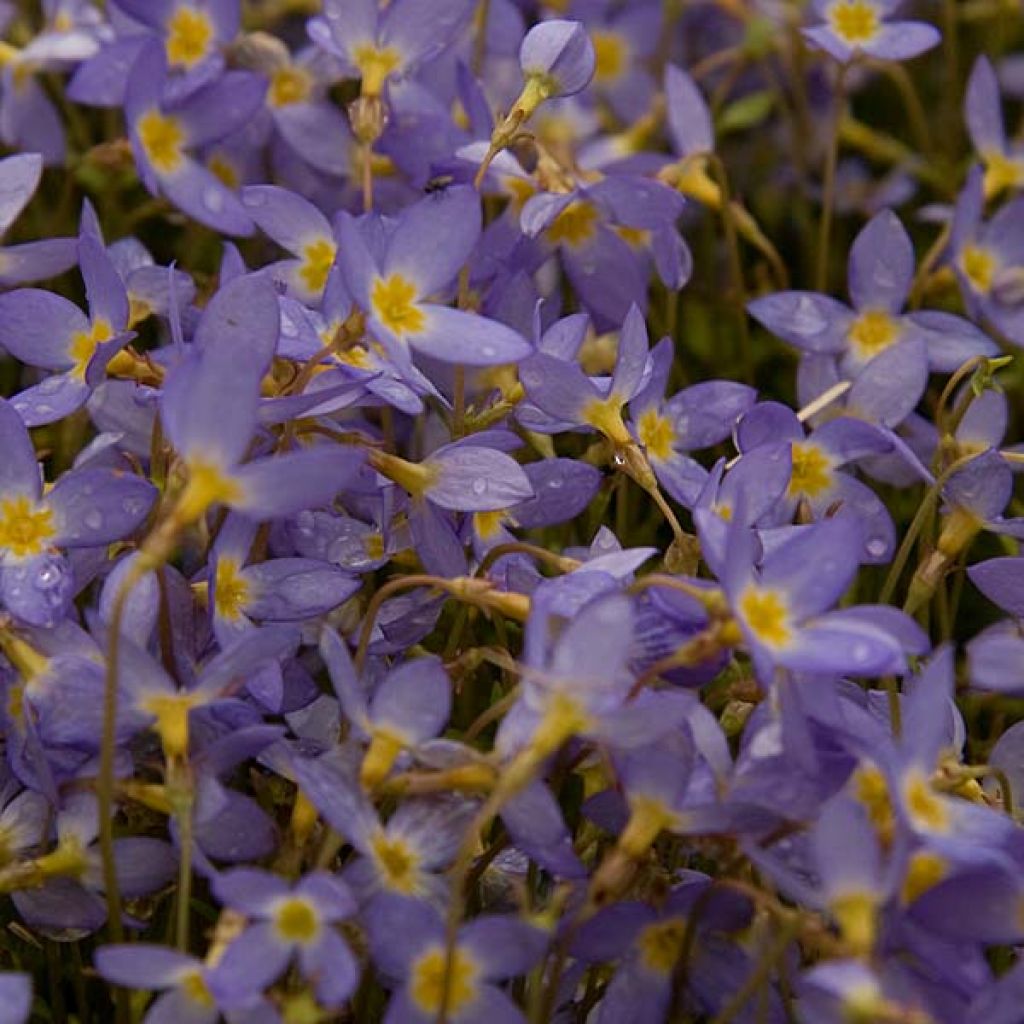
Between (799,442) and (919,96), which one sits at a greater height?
(799,442)

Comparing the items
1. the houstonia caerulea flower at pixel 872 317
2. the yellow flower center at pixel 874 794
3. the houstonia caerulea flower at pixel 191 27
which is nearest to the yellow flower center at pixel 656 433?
the houstonia caerulea flower at pixel 872 317

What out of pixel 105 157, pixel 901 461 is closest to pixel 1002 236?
pixel 901 461

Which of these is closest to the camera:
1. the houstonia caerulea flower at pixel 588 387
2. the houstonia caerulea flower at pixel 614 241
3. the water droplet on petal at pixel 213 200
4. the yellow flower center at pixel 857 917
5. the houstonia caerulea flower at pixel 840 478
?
the yellow flower center at pixel 857 917

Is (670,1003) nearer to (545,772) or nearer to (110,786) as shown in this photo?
(545,772)

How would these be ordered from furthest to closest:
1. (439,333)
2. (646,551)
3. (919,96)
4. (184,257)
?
(919,96) → (184,257) → (439,333) → (646,551)

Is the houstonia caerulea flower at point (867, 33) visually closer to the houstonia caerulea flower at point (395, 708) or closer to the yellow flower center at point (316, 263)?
the yellow flower center at point (316, 263)

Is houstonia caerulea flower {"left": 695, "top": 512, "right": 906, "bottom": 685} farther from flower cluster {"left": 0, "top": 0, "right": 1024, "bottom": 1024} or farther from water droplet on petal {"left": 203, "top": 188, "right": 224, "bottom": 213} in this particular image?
water droplet on petal {"left": 203, "top": 188, "right": 224, "bottom": 213}

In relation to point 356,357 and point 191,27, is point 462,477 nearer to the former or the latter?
point 356,357
